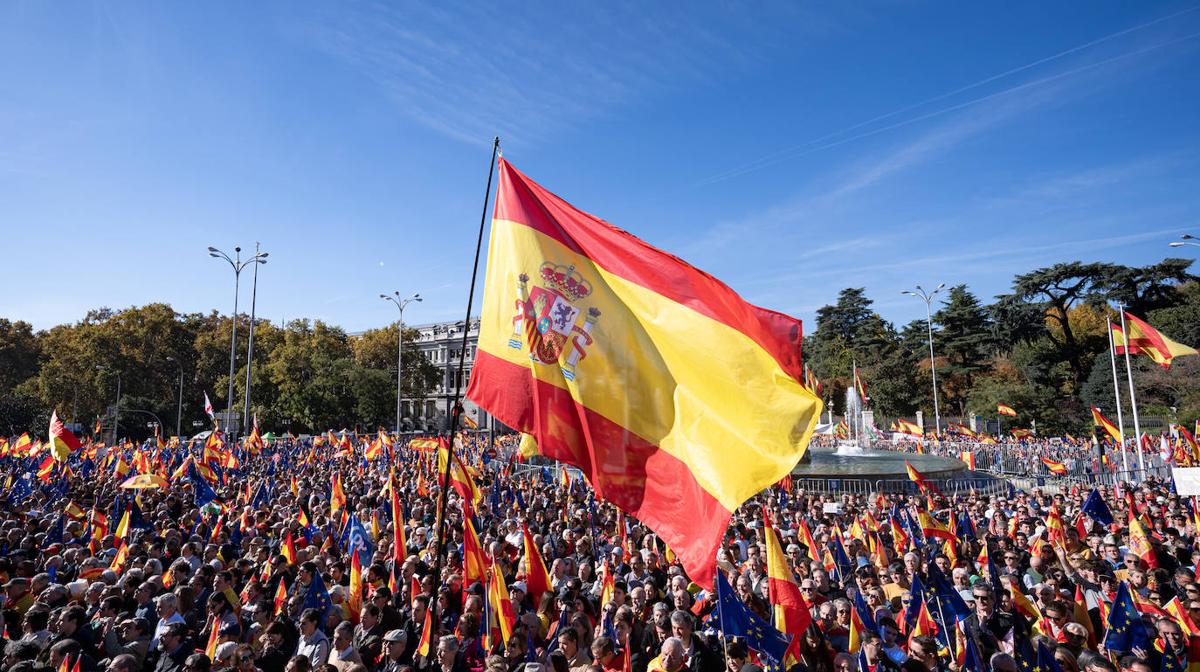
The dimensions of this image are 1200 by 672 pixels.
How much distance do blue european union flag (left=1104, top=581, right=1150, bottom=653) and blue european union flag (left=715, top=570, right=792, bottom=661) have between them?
2531mm

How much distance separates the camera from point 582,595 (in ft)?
24.1

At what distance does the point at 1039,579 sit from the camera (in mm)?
7906

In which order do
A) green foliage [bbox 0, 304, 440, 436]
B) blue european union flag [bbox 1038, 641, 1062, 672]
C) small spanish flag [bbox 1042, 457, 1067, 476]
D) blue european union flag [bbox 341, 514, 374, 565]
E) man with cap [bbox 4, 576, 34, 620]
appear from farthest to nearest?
green foliage [bbox 0, 304, 440, 436] → small spanish flag [bbox 1042, 457, 1067, 476] → blue european union flag [bbox 341, 514, 374, 565] → man with cap [bbox 4, 576, 34, 620] → blue european union flag [bbox 1038, 641, 1062, 672]

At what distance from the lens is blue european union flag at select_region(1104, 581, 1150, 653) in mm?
5430

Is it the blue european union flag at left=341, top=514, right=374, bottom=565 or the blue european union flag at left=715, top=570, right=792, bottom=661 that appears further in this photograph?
the blue european union flag at left=341, top=514, right=374, bottom=565

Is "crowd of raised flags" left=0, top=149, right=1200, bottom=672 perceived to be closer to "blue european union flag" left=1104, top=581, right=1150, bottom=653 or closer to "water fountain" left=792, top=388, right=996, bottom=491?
"blue european union flag" left=1104, top=581, right=1150, bottom=653

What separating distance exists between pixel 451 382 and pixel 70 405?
145ft

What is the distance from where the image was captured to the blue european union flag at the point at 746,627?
17.4 ft

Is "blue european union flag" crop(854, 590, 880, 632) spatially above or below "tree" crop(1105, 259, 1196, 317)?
below

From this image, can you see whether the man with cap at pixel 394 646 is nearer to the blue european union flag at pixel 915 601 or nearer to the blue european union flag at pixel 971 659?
the blue european union flag at pixel 971 659

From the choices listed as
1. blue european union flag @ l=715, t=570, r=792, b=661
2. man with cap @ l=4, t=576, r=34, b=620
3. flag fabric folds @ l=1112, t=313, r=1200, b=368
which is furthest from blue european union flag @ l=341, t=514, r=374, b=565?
flag fabric folds @ l=1112, t=313, r=1200, b=368

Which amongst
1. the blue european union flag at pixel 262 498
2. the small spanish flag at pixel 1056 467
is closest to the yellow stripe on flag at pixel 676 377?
the blue european union flag at pixel 262 498

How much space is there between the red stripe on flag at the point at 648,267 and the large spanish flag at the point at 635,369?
0.01 meters

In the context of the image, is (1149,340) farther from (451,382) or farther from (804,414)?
(451,382)
